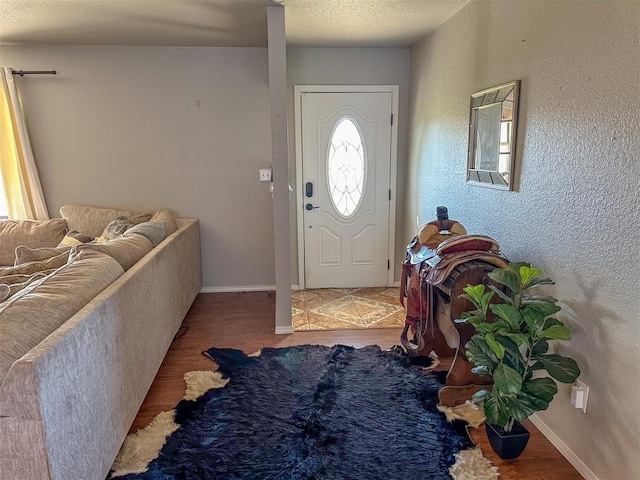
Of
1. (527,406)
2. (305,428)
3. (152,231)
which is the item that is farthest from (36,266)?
(527,406)

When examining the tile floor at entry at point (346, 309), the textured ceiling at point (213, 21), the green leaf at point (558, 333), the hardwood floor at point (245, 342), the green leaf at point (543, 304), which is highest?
the textured ceiling at point (213, 21)

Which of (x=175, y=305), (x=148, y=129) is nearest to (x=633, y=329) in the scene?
(x=175, y=305)

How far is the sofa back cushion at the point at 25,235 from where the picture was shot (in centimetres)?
386

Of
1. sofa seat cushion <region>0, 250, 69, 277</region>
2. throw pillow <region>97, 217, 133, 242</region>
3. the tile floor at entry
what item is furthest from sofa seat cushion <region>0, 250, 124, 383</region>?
the tile floor at entry

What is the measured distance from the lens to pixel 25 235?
3881mm

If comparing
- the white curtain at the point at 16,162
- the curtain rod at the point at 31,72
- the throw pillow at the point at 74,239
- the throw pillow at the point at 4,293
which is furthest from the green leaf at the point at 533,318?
the curtain rod at the point at 31,72

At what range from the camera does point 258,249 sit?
4438 millimetres

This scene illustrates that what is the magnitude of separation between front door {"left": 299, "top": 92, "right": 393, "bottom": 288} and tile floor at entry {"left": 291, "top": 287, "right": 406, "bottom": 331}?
193mm

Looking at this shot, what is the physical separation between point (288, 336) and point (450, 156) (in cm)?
186

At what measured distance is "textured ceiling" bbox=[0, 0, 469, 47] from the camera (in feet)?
9.49

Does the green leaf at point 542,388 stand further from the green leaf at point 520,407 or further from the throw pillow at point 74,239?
the throw pillow at point 74,239

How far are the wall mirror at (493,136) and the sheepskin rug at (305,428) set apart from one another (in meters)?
1.30

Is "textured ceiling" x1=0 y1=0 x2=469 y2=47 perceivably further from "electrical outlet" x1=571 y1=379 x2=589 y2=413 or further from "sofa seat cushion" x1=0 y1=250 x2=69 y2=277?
"electrical outlet" x1=571 y1=379 x2=589 y2=413

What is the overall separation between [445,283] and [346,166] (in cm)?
229
